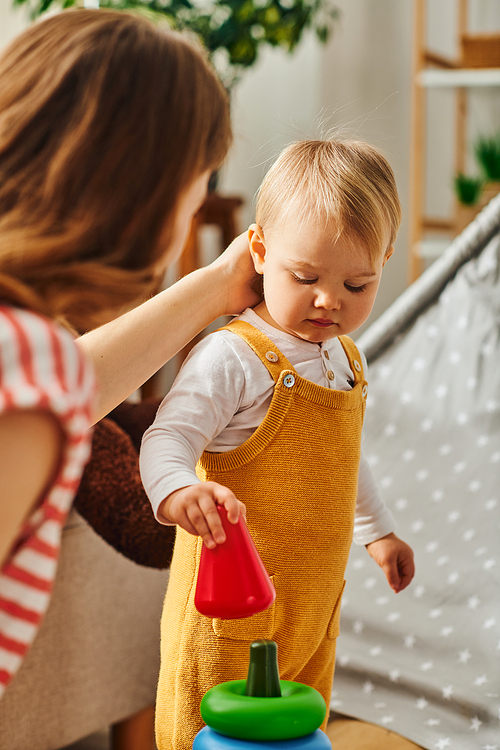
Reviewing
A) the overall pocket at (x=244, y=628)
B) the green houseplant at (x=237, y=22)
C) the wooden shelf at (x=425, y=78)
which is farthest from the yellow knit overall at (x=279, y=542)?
the wooden shelf at (x=425, y=78)

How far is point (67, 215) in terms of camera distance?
0.42m

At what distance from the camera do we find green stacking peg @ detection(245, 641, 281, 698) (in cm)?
50

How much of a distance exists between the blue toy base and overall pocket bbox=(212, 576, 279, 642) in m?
0.08

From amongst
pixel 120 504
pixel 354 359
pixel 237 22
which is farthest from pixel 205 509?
pixel 237 22

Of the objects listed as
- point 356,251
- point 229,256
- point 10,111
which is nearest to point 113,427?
point 229,256

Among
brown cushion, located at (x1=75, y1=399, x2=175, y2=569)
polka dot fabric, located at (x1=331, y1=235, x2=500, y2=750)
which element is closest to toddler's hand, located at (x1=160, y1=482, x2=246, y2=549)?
brown cushion, located at (x1=75, y1=399, x2=175, y2=569)

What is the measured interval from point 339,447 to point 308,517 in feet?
0.21

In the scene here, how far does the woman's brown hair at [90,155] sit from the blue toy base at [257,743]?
286 mm

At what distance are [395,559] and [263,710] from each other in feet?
0.83

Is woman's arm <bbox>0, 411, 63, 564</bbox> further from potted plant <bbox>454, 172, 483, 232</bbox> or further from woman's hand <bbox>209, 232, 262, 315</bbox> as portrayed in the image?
potted plant <bbox>454, 172, 483, 232</bbox>

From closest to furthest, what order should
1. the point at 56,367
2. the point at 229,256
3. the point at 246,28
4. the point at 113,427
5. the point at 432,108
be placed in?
the point at 56,367 → the point at 229,256 → the point at 113,427 → the point at 246,28 → the point at 432,108

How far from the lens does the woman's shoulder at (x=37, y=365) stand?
369 mm

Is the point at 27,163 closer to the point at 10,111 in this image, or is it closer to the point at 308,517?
the point at 10,111

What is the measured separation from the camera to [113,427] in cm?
91
